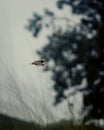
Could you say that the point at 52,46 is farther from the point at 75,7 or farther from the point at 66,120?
the point at 66,120

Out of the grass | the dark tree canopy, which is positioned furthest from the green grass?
the dark tree canopy

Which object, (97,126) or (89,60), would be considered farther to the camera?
(89,60)

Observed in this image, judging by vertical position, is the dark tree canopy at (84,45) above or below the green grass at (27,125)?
below

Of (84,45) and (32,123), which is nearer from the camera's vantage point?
(32,123)

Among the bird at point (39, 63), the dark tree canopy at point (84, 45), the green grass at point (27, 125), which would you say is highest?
the bird at point (39, 63)

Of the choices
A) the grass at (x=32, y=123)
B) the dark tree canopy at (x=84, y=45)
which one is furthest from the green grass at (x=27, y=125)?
the dark tree canopy at (x=84, y=45)

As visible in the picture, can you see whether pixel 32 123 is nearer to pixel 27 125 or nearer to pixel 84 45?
pixel 27 125

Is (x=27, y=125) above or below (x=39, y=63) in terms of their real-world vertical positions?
below

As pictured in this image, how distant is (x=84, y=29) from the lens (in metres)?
3.58

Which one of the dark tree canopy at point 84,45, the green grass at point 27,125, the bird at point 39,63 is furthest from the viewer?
the dark tree canopy at point 84,45

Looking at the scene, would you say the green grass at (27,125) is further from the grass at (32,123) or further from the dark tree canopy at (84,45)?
the dark tree canopy at (84,45)

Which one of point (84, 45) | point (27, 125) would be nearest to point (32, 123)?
point (27, 125)

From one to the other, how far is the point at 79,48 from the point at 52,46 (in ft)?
0.98

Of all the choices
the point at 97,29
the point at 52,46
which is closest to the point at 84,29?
the point at 97,29
